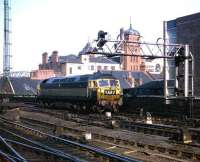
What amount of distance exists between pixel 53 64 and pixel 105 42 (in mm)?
77681

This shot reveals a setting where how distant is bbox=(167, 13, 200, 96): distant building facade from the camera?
171ft

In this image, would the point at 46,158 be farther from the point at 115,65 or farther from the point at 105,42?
the point at 115,65

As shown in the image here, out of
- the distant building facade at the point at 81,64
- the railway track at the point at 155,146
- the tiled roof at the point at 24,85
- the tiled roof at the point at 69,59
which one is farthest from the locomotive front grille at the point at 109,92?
the tiled roof at the point at 69,59

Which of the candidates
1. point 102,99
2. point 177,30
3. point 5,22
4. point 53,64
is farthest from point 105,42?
point 53,64

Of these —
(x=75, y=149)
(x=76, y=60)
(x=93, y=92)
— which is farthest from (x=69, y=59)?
(x=75, y=149)

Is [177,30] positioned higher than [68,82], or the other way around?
[177,30]

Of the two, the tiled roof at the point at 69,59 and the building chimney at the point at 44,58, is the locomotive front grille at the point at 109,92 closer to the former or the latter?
the tiled roof at the point at 69,59

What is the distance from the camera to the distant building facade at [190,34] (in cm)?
5212

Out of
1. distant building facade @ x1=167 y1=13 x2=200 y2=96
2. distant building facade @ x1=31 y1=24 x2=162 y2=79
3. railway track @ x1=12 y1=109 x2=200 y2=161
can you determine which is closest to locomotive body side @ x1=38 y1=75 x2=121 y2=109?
railway track @ x1=12 y1=109 x2=200 y2=161

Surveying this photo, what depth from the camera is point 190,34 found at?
55.7 metres

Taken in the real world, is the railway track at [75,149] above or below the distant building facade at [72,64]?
below

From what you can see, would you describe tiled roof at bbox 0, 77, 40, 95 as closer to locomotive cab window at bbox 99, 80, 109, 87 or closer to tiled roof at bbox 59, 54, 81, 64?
tiled roof at bbox 59, 54, 81, 64

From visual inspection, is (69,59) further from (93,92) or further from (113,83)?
(93,92)

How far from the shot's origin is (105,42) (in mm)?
24922
